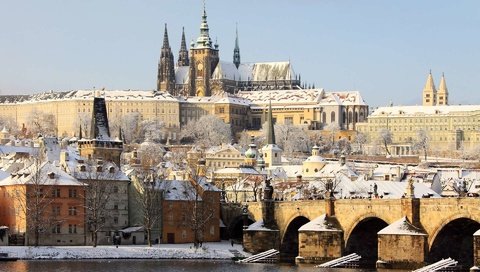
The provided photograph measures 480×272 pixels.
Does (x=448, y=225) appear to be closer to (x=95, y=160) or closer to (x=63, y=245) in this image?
(x=63, y=245)

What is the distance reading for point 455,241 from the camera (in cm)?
7619

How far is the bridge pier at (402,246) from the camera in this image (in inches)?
2879

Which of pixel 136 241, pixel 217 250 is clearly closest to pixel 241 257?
pixel 217 250

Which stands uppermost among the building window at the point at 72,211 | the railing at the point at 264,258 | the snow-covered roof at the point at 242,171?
the snow-covered roof at the point at 242,171

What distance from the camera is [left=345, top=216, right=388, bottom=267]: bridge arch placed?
8100cm

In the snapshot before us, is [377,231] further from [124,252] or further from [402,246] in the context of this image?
[124,252]

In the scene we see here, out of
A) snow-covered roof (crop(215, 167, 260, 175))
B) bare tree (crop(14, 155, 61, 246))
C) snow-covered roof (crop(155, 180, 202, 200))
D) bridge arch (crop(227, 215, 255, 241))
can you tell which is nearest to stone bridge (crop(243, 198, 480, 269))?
snow-covered roof (crop(155, 180, 202, 200))

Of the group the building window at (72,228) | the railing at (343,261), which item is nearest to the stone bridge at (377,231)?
the railing at (343,261)

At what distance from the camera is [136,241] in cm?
9325

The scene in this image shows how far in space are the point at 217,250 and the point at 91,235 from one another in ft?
31.2

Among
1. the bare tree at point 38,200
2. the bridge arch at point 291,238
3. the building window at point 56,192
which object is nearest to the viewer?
the bare tree at point 38,200

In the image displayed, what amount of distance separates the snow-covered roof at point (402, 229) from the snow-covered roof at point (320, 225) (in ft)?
22.7

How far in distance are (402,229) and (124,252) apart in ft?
68.1

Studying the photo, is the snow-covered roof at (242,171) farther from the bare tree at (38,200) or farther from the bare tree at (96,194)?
the bare tree at (38,200)
